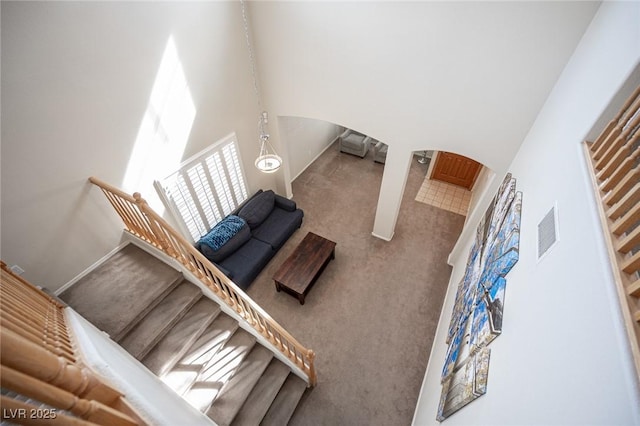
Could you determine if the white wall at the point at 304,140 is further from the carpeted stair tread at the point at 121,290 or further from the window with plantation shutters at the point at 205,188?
the carpeted stair tread at the point at 121,290

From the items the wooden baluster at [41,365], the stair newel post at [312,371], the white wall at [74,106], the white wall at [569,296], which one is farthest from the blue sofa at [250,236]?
the wooden baluster at [41,365]

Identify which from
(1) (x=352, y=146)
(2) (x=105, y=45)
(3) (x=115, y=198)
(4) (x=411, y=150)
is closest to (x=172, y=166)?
(3) (x=115, y=198)

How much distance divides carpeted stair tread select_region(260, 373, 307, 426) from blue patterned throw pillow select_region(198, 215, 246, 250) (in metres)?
2.42

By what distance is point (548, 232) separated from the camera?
1791 mm

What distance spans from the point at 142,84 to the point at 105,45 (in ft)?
1.59

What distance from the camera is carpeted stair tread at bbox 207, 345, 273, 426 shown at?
2.91 metres

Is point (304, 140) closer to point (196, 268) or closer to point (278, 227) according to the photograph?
point (278, 227)

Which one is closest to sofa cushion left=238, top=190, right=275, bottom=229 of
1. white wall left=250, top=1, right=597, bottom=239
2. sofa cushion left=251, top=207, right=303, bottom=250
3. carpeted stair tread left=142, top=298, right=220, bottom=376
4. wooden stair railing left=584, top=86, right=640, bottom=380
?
sofa cushion left=251, top=207, right=303, bottom=250

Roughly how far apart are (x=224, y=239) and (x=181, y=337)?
1963 millimetres

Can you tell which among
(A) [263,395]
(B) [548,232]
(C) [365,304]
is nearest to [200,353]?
(A) [263,395]

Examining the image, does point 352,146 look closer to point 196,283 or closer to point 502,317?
point 196,283

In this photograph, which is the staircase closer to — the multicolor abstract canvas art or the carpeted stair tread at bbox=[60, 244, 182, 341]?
the carpeted stair tread at bbox=[60, 244, 182, 341]

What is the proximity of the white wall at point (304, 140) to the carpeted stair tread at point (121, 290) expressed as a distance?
3554 millimetres

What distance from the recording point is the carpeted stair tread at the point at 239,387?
291 cm
